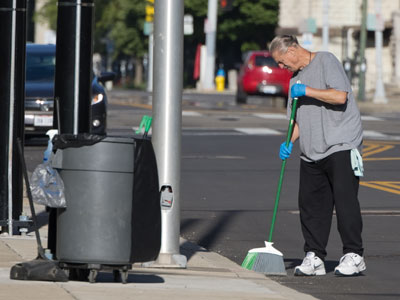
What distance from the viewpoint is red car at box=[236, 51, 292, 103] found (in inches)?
1542

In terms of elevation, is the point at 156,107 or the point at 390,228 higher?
the point at 156,107

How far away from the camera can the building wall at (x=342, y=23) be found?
6072 cm

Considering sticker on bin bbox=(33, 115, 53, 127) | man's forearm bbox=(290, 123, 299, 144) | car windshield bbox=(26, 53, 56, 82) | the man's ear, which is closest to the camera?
the man's ear

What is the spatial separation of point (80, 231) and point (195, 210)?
5.95 m

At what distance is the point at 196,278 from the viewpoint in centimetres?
880

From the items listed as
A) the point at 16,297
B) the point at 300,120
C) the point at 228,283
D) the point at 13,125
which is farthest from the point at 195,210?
the point at 16,297

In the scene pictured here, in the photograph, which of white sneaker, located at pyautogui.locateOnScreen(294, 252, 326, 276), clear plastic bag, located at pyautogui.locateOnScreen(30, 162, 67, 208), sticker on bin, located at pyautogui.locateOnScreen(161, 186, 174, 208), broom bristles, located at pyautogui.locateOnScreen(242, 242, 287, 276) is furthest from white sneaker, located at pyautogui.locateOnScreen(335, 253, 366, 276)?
clear plastic bag, located at pyautogui.locateOnScreen(30, 162, 67, 208)

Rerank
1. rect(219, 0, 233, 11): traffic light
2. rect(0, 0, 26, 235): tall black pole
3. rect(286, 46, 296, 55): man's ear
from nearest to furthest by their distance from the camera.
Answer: rect(286, 46, 296, 55): man's ear < rect(0, 0, 26, 235): tall black pole < rect(219, 0, 233, 11): traffic light

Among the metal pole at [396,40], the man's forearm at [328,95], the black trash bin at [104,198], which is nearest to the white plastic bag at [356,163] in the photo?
the man's forearm at [328,95]

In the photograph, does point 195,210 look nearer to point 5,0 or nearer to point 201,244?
point 201,244

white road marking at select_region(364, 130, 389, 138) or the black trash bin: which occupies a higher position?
the black trash bin

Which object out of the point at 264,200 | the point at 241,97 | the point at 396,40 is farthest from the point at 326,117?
the point at 396,40

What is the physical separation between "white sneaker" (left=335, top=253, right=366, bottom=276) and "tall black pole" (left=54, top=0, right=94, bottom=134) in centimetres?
216

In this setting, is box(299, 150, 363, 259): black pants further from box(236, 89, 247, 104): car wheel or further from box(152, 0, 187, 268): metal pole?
box(236, 89, 247, 104): car wheel
